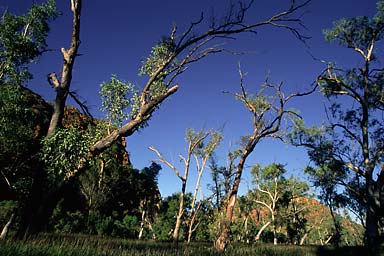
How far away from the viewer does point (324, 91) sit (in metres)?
22.0

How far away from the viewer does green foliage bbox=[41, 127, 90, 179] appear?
25.8 feet

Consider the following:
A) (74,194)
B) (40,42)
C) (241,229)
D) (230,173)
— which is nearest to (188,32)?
(40,42)

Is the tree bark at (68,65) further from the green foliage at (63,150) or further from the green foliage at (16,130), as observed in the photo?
the green foliage at (16,130)

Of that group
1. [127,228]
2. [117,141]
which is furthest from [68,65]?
[127,228]

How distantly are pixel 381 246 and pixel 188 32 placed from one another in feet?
45.7

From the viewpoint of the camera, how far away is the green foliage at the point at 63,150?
786cm

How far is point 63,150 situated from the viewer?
8.02m

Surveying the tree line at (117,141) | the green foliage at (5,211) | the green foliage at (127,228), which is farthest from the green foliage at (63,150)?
the green foliage at (127,228)

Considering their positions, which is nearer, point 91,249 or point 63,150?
point 91,249

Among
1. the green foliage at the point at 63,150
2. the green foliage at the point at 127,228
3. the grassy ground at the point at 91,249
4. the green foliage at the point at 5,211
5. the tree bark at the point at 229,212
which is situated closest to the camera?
the grassy ground at the point at 91,249

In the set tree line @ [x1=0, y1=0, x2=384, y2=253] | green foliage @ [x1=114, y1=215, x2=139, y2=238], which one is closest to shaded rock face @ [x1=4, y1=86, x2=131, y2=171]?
tree line @ [x1=0, y1=0, x2=384, y2=253]

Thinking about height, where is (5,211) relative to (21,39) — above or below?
below

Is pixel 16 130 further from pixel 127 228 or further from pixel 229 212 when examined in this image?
pixel 127 228

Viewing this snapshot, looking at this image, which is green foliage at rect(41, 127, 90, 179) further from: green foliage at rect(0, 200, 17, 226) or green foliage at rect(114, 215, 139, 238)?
green foliage at rect(114, 215, 139, 238)
